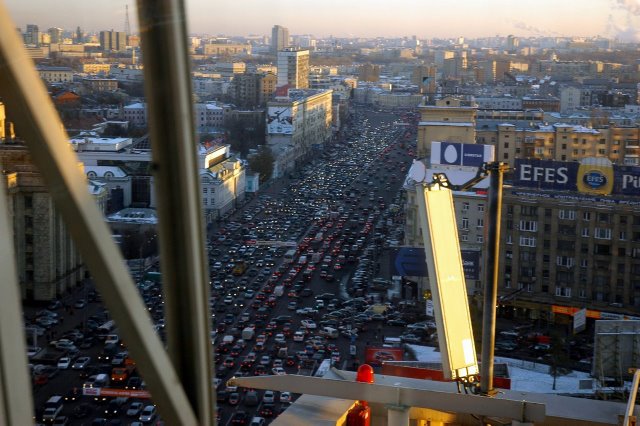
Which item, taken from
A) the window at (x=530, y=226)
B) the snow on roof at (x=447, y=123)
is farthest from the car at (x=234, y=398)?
the snow on roof at (x=447, y=123)

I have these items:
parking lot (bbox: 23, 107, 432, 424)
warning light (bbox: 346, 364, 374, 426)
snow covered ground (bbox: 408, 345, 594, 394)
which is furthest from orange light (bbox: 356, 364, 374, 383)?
snow covered ground (bbox: 408, 345, 594, 394)

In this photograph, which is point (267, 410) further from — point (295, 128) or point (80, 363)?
point (295, 128)

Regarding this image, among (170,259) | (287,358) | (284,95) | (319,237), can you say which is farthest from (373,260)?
(284,95)

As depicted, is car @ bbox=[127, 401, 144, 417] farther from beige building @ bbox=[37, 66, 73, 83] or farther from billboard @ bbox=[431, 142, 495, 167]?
billboard @ bbox=[431, 142, 495, 167]

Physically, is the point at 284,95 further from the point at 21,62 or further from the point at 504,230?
the point at 21,62

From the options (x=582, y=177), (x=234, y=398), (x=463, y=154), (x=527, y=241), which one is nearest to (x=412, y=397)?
(x=234, y=398)
